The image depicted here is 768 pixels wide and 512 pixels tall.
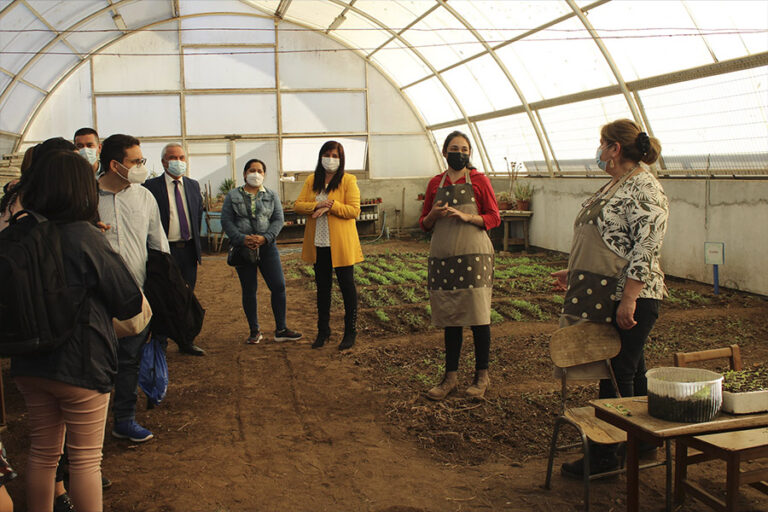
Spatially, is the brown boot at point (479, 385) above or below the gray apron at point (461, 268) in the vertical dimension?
below

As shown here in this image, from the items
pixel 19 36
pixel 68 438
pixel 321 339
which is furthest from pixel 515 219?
pixel 68 438

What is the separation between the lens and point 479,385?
13.5ft

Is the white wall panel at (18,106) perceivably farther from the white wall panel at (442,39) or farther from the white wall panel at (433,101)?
the white wall panel at (433,101)

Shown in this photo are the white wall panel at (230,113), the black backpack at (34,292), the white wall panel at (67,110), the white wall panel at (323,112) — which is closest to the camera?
the black backpack at (34,292)

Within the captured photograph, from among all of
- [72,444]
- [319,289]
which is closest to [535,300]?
[319,289]

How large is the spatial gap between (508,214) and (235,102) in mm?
7319

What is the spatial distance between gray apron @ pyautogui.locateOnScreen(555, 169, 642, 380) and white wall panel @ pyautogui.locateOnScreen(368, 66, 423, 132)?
13.3 meters

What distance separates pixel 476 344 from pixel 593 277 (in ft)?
4.48

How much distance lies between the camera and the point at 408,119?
52.9 feet

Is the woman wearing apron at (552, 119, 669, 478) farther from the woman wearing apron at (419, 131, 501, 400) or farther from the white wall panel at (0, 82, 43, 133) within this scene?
the white wall panel at (0, 82, 43, 133)

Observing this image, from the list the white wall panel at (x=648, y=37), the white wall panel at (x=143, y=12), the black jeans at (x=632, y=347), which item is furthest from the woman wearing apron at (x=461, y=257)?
the white wall panel at (x=143, y=12)

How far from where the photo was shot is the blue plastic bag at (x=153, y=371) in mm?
3766

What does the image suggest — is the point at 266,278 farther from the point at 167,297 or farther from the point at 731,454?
the point at 731,454

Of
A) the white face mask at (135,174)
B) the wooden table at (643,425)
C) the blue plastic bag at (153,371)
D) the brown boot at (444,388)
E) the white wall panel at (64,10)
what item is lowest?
the brown boot at (444,388)
